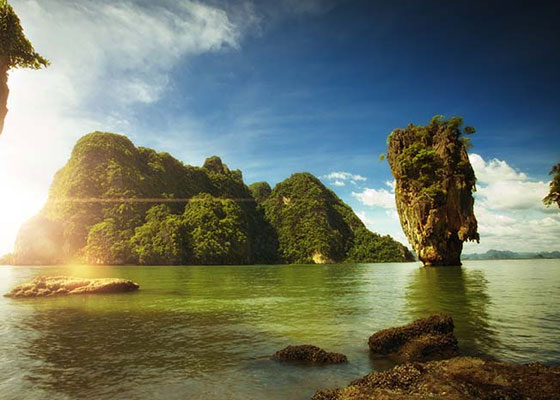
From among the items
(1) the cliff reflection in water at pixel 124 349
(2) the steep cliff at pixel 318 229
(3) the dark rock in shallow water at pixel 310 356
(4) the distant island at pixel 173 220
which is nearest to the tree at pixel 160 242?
(4) the distant island at pixel 173 220

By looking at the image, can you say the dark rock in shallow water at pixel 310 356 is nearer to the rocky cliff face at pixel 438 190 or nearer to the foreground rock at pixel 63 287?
the foreground rock at pixel 63 287

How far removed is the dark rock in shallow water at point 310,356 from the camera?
691 cm

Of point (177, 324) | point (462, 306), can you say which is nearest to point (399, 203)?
point (462, 306)

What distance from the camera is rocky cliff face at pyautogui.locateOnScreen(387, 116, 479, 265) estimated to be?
50.4 meters

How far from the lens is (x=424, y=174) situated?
172 ft

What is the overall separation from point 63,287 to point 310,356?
19719 millimetres

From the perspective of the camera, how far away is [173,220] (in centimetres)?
10700

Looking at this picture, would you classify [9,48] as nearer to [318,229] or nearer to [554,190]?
[554,190]

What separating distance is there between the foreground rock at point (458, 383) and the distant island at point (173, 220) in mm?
97491

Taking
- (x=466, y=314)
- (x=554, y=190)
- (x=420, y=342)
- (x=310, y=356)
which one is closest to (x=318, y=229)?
(x=554, y=190)

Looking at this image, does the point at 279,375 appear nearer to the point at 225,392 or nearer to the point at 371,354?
the point at 225,392

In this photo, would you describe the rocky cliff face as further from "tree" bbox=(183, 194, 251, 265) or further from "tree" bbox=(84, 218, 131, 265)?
"tree" bbox=(84, 218, 131, 265)

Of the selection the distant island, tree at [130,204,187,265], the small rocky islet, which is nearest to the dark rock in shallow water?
the small rocky islet

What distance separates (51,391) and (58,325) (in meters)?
6.67
